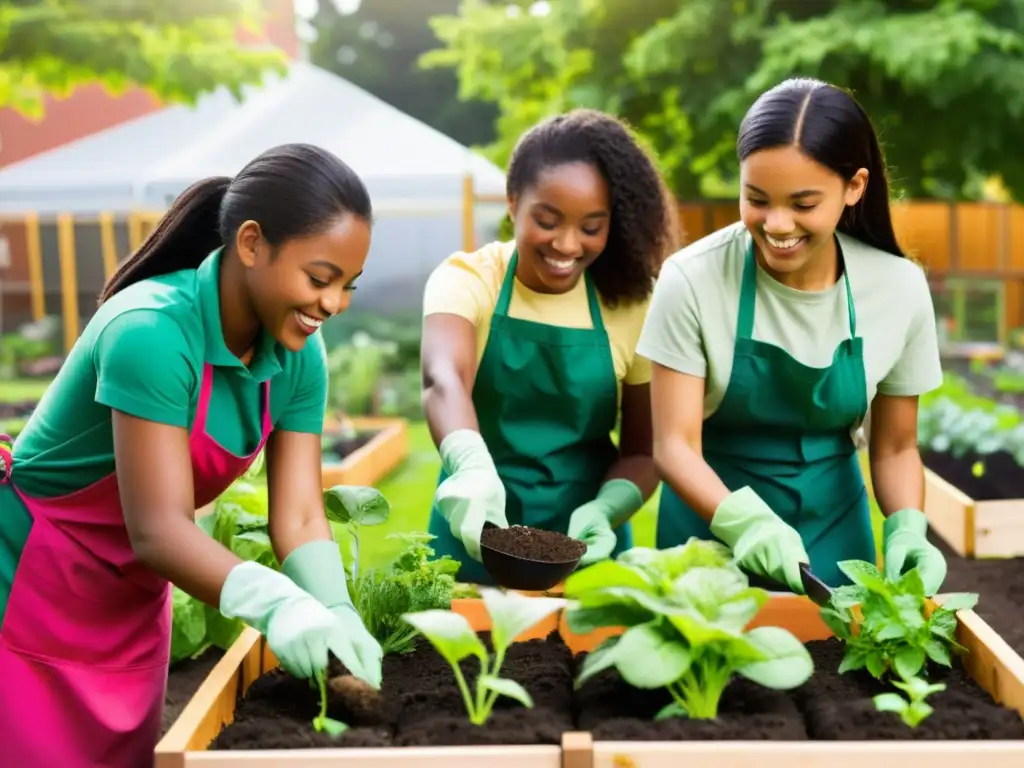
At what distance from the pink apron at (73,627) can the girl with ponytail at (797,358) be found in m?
0.75

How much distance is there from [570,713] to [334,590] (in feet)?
1.32

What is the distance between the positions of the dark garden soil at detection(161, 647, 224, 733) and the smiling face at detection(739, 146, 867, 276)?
199 centimetres

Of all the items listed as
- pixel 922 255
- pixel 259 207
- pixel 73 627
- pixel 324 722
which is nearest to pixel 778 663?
pixel 324 722

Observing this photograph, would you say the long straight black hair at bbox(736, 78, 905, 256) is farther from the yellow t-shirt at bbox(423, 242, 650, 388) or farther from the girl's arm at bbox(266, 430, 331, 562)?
the girl's arm at bbox(266, 430, 331, 562)

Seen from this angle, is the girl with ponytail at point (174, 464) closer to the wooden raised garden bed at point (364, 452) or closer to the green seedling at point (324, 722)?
the green seedling at point (324, 722)

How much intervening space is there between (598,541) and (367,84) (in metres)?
23.6

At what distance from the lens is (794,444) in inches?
83.4

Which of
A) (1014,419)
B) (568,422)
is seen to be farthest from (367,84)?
(568,422)

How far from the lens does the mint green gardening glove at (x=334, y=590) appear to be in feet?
5.22

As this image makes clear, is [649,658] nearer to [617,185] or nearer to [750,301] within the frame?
[750,301]

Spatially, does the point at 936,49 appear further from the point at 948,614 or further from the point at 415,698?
the point at 415,698

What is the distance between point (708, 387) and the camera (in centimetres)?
207

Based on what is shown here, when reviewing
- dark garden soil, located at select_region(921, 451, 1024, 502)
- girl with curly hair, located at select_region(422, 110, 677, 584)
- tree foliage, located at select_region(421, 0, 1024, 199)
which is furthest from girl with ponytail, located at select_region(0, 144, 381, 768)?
tree foliage, located at select_region(421, 0, 1024, 199)

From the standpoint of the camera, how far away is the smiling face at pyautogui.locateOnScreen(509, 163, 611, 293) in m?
2.12
